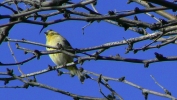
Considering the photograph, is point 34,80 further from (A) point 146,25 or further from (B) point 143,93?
(A) point 146,25

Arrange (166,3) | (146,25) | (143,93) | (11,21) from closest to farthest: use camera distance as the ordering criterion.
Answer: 1. (166,3)
2. (11,21)
3. (146,25)
4. (143,93)

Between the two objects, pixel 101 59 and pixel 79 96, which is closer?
pixel 101 59

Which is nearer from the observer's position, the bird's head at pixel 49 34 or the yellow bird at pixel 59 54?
the yellow bird at pixel 59 54

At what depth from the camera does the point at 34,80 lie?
12.6 ft

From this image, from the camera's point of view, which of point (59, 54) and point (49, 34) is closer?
point (59, 54)

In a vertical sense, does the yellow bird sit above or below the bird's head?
below

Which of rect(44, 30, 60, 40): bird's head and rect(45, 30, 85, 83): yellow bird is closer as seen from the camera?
rect(45, 30, 85, 83): yellow bird

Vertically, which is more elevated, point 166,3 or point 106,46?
point 166,3

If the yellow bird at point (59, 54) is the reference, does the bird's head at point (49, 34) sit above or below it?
above

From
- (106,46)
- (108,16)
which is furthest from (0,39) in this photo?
(108,16)

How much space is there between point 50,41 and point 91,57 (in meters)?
6.73

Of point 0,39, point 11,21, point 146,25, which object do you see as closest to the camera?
point 11,21

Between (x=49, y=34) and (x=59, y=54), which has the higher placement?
(x=49, y=34)

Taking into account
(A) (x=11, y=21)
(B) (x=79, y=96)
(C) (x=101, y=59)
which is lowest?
(B) (x=79, y=96)
